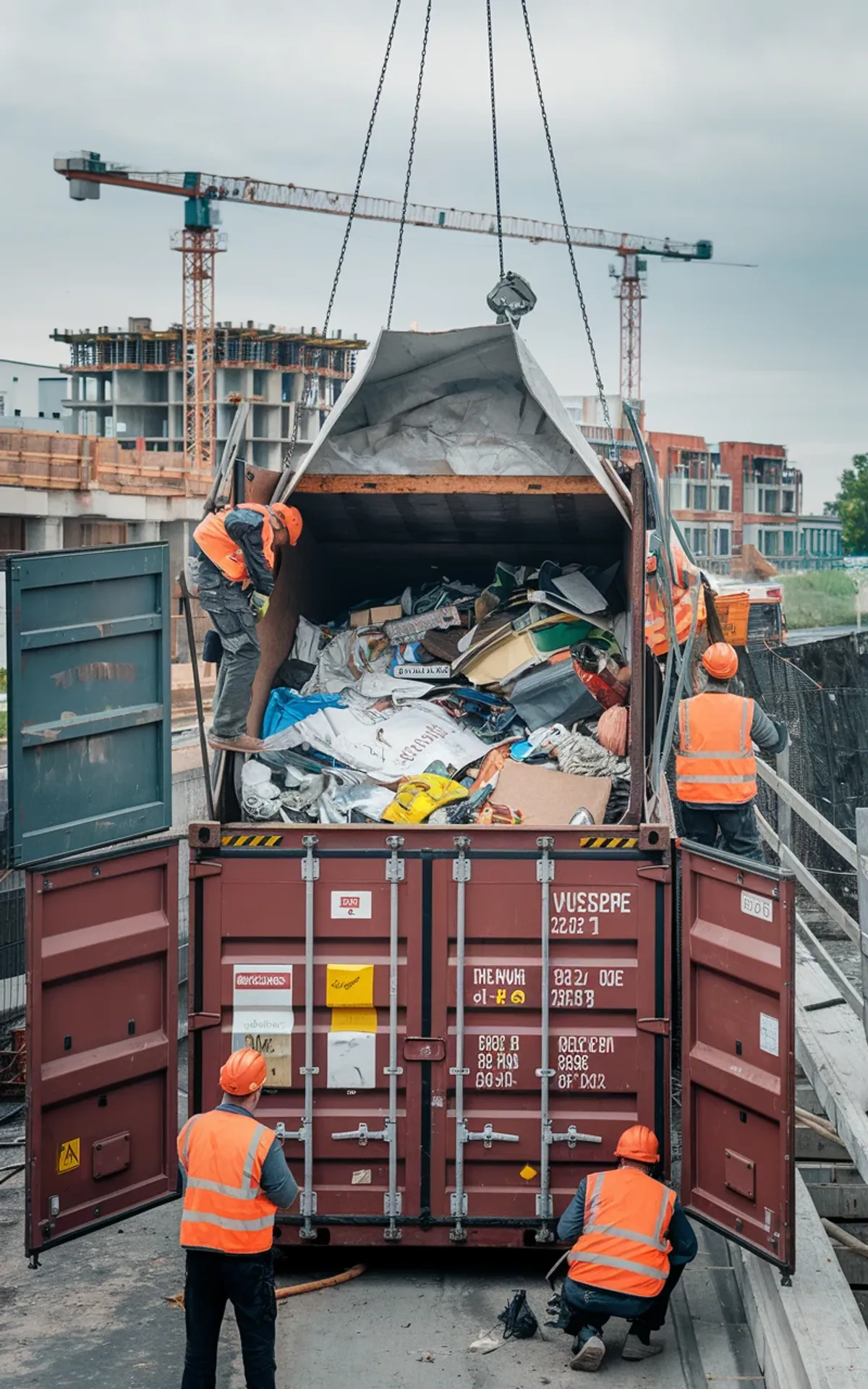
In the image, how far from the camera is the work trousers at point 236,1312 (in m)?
5.65

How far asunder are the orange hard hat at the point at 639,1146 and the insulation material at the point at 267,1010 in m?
1.61

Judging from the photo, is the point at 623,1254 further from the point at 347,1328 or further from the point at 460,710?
the point at 460,710

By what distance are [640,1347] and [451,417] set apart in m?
4.87

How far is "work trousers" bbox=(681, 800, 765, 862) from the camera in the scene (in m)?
8.77

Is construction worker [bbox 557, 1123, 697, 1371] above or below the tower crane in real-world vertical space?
below

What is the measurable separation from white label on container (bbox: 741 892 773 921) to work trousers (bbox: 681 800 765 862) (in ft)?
7.21

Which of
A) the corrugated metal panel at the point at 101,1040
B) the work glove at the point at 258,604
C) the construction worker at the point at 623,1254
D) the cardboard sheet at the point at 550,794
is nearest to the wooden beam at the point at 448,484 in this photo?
the work glove at the point at 258,604

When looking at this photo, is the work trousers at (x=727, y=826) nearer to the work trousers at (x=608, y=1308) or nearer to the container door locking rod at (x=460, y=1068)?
the container door locking rod at (x=460, y=1068)

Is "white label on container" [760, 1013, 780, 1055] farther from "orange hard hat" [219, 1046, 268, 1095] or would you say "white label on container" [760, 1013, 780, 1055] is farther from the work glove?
the work glove

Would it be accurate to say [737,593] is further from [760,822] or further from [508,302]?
[508,302]

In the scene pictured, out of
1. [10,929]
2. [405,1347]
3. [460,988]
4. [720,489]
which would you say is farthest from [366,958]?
[720,489]

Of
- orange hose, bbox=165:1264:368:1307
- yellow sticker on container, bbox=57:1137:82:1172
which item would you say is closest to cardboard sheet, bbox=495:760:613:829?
orange hose, bbox=165:1264:368:1307

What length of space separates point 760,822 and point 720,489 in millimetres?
87236

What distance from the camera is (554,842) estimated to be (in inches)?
272
